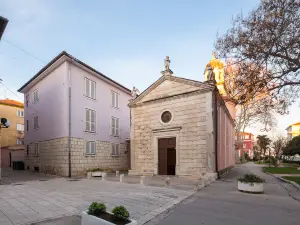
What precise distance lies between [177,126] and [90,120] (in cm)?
831

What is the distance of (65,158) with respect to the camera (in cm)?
1911

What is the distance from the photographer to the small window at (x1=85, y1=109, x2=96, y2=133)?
70.2ft

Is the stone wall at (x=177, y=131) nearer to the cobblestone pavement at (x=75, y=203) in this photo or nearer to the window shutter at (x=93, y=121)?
the window shutter at (x=93, y=121)

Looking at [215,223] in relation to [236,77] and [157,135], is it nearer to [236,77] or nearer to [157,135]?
[236,77]

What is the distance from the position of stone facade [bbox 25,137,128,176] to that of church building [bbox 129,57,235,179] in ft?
12.8

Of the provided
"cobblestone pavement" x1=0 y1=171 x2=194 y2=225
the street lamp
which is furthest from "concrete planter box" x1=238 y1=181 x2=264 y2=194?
the street lamp

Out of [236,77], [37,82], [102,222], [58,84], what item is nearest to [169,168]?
[236,77]

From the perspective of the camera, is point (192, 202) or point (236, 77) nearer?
point (192, 202)

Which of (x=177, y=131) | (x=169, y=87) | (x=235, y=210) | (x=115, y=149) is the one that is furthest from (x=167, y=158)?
(x=235, y=210)

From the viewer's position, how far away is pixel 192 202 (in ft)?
30.9

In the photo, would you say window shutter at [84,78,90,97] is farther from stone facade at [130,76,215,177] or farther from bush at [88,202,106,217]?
bush at [88,202,106,217]

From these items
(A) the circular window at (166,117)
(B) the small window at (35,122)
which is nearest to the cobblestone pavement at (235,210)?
(A) the circular window at (166,117)

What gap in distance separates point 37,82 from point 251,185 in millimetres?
21401

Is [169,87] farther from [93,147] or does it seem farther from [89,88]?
[93,147]
